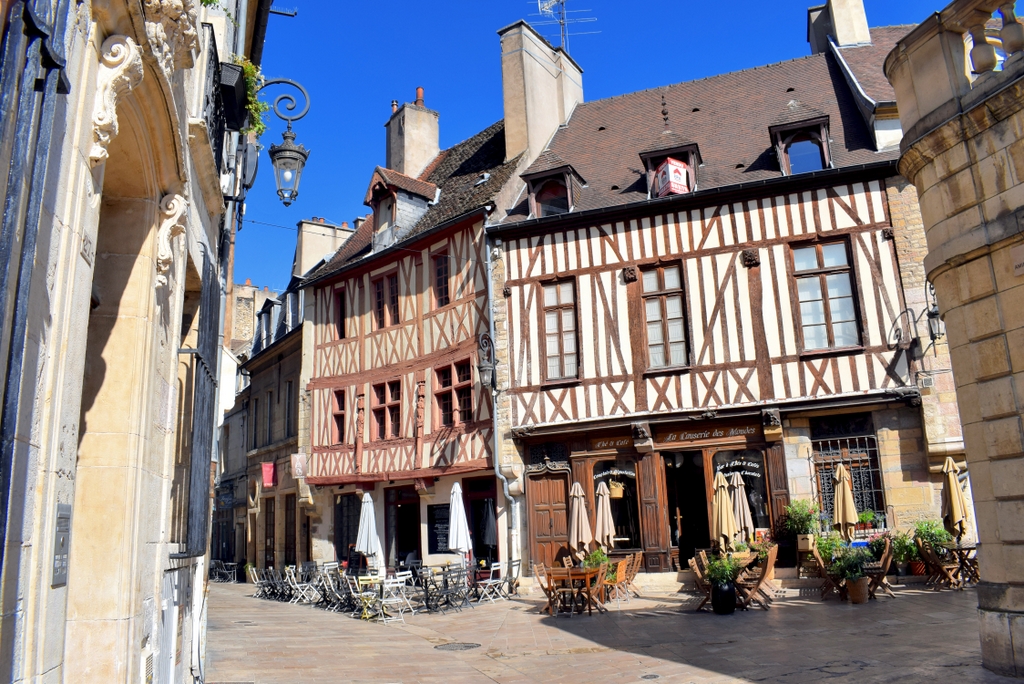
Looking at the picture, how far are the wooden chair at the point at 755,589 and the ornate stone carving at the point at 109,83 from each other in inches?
352

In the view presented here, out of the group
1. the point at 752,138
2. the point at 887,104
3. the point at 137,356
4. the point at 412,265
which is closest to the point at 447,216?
the point at 412,265

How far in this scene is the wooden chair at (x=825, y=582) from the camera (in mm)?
10477

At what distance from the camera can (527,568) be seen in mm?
13727

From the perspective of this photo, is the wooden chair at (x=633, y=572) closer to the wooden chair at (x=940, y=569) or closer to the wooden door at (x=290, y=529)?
the wooden chair at (x=940, y=569)

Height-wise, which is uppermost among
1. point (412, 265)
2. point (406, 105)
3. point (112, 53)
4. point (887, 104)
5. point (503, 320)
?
point (406, 105)

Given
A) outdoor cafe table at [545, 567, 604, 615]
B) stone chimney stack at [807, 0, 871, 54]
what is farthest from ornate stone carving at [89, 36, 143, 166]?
stone chimney stack at [807, 0, 871, 54]

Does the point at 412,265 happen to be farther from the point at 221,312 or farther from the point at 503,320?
the point at 221,312

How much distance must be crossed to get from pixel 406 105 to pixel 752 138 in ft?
34.5

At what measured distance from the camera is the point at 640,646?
25.6ft

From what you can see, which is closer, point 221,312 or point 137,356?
point 137,356

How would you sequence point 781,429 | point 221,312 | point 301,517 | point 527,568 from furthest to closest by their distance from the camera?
point 301,517, point 527,568, point 781,429, point 221,312

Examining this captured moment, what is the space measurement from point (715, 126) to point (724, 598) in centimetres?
981

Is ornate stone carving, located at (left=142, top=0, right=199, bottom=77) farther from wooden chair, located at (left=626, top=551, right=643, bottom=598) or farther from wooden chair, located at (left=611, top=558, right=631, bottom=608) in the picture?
wooden chair, located at (left=626, top=551, right=643, bottom=598)

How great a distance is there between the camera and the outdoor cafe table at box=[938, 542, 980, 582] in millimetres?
10648
